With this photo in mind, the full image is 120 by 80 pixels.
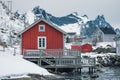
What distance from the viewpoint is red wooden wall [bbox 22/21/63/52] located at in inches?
2328

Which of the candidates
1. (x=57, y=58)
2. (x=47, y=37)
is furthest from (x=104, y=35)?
(x=57, y=58)

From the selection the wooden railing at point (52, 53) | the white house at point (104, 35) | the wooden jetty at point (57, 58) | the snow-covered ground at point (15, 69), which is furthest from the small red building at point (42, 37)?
the white house at point (104, 35)

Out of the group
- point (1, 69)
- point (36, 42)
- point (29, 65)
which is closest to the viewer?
point (1, 69)

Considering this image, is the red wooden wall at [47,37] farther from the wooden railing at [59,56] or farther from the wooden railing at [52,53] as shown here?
the wooden railing at [59,56]

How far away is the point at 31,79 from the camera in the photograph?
37.9 meters

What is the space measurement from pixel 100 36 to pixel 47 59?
8589cm

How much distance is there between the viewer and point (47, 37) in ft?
195

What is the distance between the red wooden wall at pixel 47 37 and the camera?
194ft

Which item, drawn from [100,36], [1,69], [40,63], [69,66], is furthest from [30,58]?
[100,36]

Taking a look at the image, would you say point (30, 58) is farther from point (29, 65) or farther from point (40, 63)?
point (29, 65)

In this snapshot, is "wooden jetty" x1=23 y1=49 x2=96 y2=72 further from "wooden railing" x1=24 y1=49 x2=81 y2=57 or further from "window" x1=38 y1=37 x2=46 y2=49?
"window" x1=38 y1=37 x2=46 y2=49

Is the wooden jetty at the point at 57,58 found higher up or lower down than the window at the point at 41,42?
lower down

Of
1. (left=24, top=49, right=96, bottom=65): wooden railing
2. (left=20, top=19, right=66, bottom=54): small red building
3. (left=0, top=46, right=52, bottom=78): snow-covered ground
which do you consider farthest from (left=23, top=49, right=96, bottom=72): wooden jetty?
(left=0, top=46, right=52, bottom=78): snow-covered ground

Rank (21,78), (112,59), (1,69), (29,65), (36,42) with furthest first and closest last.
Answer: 1. (112,59)
2. (36,42)
3. (29,65)
4. (1,69)
5. (21,78)
